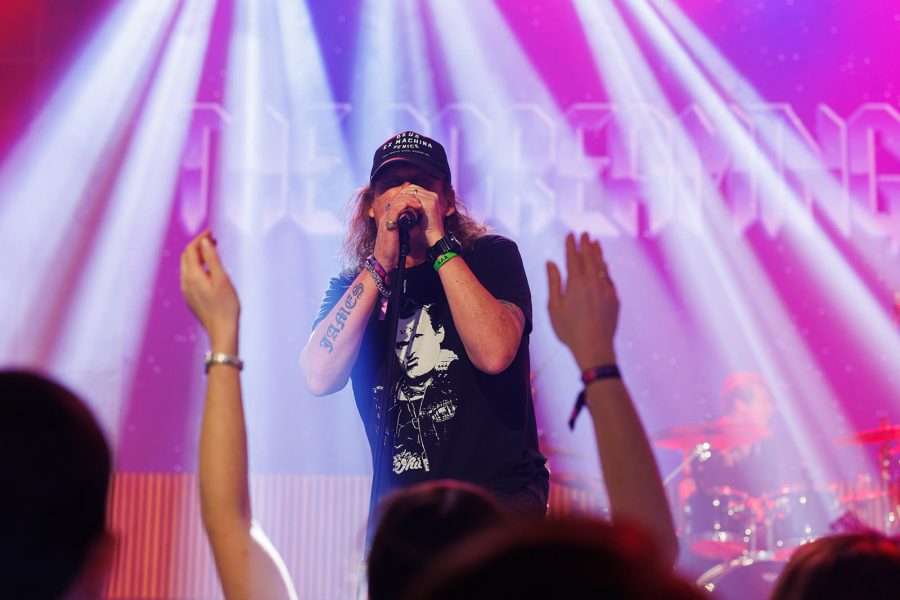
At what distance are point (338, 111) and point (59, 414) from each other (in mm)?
5702

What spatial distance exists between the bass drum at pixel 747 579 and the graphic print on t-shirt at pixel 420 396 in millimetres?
3059

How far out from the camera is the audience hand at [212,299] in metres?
1.55

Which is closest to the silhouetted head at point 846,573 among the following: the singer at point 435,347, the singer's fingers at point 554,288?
the singer's fingers at point 554,288

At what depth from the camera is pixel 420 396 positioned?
268 cm

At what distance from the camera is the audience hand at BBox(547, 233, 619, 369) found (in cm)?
133

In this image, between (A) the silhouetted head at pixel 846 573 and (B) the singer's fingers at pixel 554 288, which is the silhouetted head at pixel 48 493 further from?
(A) the silhouetted head at pixel 846 573

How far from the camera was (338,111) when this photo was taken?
669 centimetres

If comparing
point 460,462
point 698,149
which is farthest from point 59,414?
point 698,149

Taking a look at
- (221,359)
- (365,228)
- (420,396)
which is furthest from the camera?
(365,228)

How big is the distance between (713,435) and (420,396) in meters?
3.85

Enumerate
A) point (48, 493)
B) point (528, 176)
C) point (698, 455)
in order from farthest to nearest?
point (528, 176)
point (698, 455)
point (48, 493)

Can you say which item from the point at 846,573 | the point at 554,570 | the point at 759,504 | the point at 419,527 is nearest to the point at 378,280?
the point at 419,527

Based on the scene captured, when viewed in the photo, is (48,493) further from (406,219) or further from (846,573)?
(406,219)

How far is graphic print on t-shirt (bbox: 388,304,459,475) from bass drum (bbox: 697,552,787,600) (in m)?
3.06
